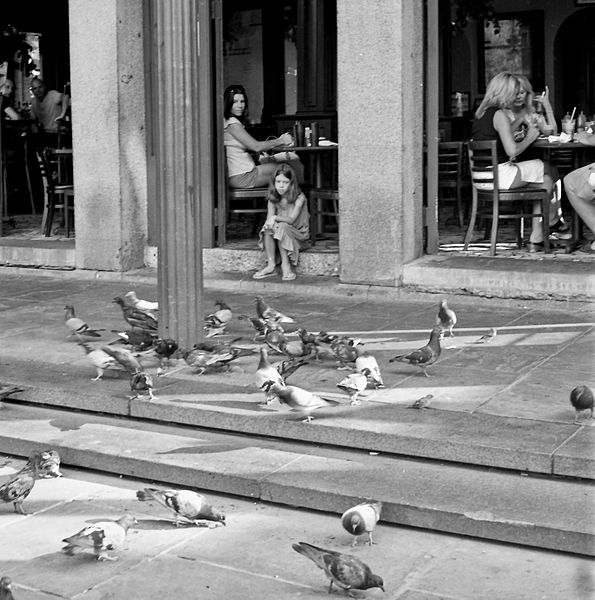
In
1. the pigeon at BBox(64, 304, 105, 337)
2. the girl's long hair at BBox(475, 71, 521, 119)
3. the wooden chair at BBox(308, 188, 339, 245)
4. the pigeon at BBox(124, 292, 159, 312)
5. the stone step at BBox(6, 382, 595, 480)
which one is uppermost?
the girl's long hair at BBox(475, 71, 521, 119)

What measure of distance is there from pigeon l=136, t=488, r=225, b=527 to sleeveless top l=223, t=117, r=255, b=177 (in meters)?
6.44

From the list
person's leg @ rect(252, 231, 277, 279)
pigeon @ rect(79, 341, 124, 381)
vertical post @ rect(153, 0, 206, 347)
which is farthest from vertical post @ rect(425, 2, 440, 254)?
pigeon @ rect(79, 341, 124, 381)

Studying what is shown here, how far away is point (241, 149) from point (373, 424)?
18.7ft

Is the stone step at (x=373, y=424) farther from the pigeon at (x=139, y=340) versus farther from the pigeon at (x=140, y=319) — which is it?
the pigeon at (x=140, y=319)

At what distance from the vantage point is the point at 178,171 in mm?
7852

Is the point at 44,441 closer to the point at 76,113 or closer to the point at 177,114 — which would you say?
the point at 177,114

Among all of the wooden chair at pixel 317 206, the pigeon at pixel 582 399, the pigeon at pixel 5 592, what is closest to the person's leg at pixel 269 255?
the wooden chair at pixel 317 206

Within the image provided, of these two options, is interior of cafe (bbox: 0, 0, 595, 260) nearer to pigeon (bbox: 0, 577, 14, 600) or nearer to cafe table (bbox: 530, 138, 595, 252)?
cafe table (bbox: 530, 138, 595, 252)

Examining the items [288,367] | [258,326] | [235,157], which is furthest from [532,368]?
[235,157]

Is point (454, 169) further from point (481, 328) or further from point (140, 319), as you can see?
point (140, 319)

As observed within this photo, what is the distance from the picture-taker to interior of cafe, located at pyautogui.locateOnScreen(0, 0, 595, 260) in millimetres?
13523

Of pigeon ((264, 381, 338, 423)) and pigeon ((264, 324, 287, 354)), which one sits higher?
pigeon ((264, 324, 287, 354))

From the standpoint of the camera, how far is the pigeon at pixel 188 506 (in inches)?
217

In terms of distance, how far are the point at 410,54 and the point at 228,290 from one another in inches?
103
